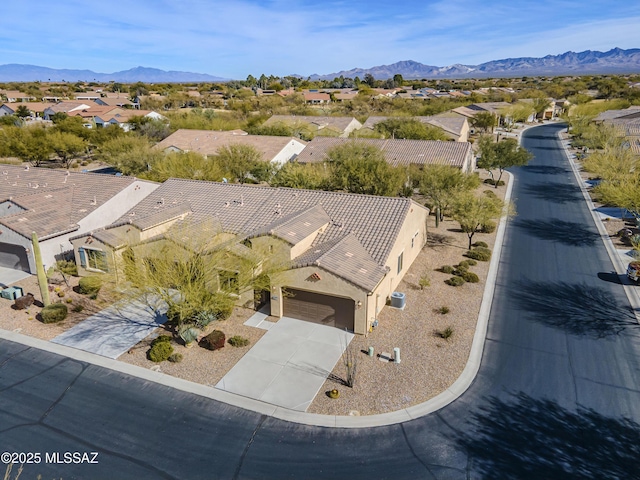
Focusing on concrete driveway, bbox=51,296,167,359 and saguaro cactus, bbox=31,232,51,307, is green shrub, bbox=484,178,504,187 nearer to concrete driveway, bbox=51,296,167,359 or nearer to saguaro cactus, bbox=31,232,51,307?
concrete driveway, bbox=51,296,167,359

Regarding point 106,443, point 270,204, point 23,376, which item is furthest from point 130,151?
point 106,443

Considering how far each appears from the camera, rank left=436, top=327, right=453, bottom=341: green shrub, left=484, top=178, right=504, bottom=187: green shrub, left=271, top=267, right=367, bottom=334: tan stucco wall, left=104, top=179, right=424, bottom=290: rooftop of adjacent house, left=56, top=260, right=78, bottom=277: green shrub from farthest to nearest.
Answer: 1. left=484, top=178, right=504, bottom=187: green shrub
2. left=56, top=260, right=78, bottom=277: green shrub
3. left=104, top=179, right=424, bottom=290: rooftop of adjacent house
4. left=436, top=327, right=453, bottom=341: green shrub
5. left=271, top=267, right=367, bottom=334: tan stucco wall

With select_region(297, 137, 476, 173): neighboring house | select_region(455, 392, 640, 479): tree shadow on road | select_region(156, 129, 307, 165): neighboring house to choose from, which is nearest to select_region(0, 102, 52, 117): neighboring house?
select_region(156, 129, 307, 165): neighboring house

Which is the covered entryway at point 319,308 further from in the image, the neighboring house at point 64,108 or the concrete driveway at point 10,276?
the neighboring house at point 64,108

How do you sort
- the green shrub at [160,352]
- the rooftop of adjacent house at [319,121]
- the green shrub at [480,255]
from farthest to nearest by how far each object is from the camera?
the rooftop of adjacent house at [319,121] → the green shrub at [480,255] → the green shrub at [160,352]

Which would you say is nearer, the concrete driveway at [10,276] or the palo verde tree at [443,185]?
the concrete driveway at [10,276]

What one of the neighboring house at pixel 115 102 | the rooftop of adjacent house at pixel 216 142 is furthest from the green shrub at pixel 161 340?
the neighboring house at pixel 115 102
